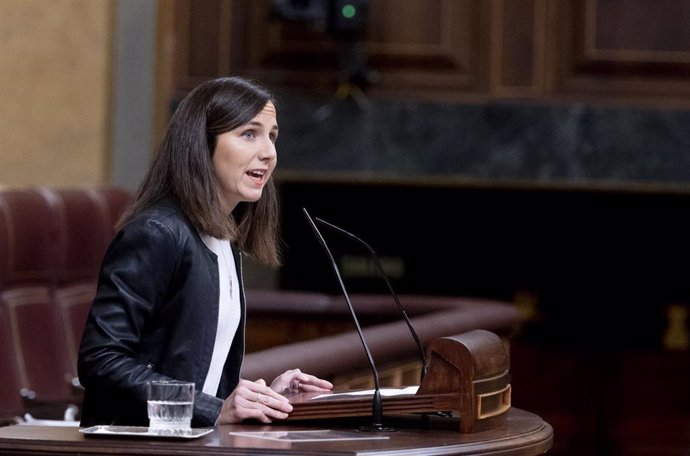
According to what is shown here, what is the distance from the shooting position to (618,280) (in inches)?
269

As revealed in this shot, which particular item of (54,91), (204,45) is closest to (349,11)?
(204,45)

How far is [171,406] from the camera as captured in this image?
6.66 ft

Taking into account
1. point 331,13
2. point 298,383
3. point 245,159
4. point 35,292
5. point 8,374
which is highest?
point 331,13

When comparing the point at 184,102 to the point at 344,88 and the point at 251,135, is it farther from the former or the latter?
the point at 344,88

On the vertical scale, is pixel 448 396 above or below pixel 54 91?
below

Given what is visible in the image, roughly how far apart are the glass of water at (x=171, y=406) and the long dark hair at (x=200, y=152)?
37 centimetres

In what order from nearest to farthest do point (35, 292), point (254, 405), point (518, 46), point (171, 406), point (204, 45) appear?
point (171, 406) < point (254, 405) < point (35, 292) < point (518, 46) < point (204, 45)

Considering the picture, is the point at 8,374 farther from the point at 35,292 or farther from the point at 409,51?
the point at 409,51

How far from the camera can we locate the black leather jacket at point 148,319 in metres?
2.19

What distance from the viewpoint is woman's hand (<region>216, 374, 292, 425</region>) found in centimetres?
218

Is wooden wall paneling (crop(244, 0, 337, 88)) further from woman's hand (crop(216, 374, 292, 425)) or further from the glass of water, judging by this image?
the glass of water

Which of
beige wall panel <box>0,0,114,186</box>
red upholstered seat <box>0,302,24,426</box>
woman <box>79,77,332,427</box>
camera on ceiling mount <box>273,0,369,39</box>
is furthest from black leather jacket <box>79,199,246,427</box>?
beige wall panel <box>0,0,114,186</box>

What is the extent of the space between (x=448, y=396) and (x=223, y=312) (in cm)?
43

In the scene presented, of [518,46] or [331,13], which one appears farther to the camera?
[518,46]
